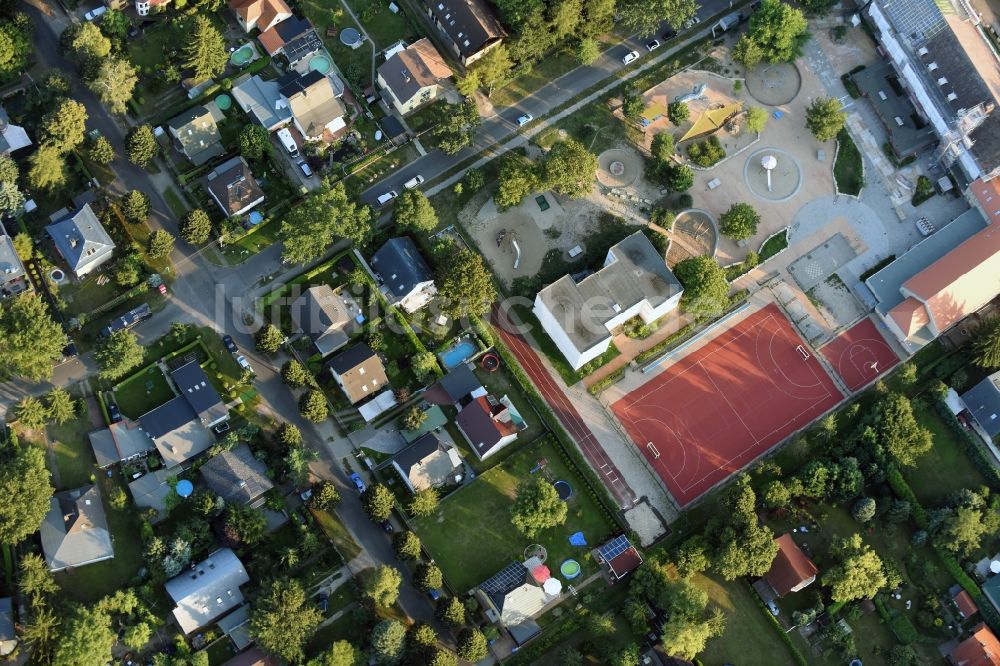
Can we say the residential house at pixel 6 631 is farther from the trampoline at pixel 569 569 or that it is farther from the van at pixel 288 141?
the van at pixel 288 141

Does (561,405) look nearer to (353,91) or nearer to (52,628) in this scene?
(353,91)

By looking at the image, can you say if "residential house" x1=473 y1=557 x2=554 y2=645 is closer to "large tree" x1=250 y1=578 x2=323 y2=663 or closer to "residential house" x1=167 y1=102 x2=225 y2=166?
"large tree" x1=250 y1=578 x2=323 y2=663

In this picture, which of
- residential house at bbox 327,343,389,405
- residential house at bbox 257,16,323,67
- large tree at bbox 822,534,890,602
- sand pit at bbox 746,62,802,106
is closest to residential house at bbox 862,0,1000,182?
sand pit at bbox 746,62,802,106

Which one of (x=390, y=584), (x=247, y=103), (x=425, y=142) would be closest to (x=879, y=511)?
(x=390, y=584)

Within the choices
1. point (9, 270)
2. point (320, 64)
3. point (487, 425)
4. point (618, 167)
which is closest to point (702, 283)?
point (618, 167)

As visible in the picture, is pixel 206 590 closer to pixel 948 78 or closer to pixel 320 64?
pixel 320 64
